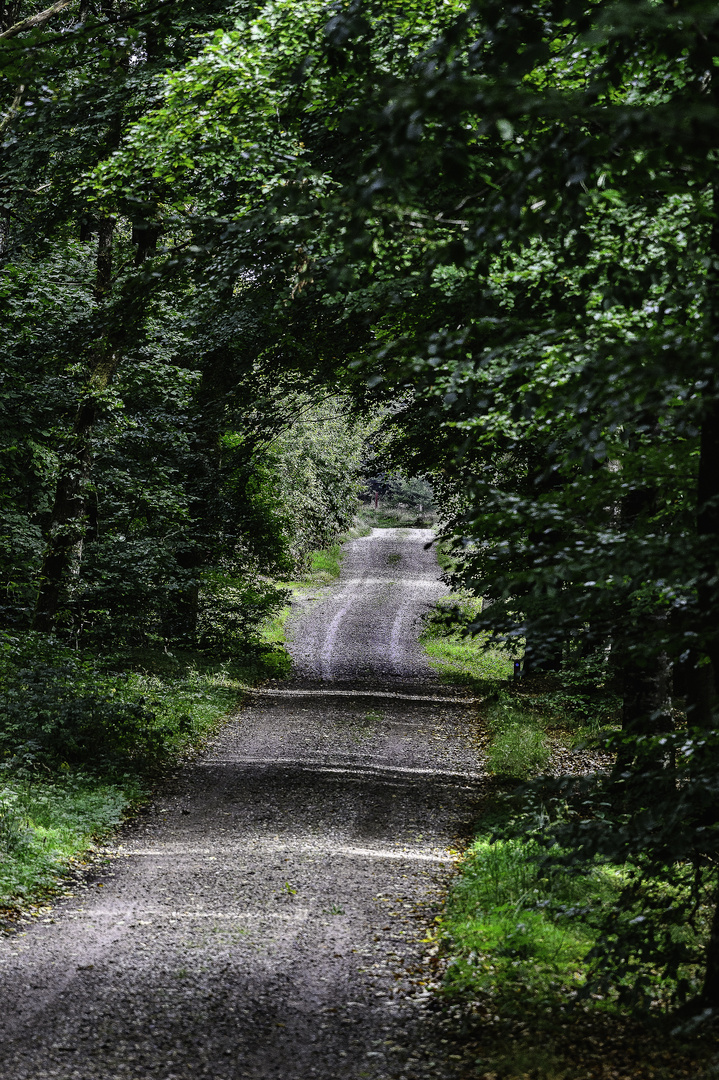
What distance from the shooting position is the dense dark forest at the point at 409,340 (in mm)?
3480

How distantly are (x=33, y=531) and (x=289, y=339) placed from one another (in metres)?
5.32

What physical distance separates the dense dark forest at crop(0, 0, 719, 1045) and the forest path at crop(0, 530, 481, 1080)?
1307 millimetres

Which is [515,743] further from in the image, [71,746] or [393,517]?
[393,517]

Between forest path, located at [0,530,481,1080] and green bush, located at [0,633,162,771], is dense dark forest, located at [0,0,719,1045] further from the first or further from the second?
forest path, located at [0,530,481,1080]

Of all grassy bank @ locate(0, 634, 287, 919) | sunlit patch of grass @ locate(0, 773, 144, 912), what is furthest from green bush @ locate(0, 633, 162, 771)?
sunlit patch of grass @ locate(0, 773, 144, 912)

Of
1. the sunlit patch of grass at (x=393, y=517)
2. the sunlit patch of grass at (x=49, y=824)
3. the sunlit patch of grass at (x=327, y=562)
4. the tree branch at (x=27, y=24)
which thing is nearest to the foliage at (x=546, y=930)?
the sunlit patch of grass at (x=49, y=824)

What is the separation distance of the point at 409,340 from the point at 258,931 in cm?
426

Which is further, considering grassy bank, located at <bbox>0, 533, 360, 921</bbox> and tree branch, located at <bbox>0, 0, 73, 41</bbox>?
tree branch, located at <bbox>0, 0, 73, 41</bbox>

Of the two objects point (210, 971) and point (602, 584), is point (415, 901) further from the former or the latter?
point (602, 584)

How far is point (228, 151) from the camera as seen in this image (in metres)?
8.78

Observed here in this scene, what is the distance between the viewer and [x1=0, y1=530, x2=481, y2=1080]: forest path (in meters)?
4.80

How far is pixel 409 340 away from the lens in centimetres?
467

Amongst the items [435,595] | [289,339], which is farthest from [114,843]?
[435,595]

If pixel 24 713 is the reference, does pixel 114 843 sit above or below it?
below
